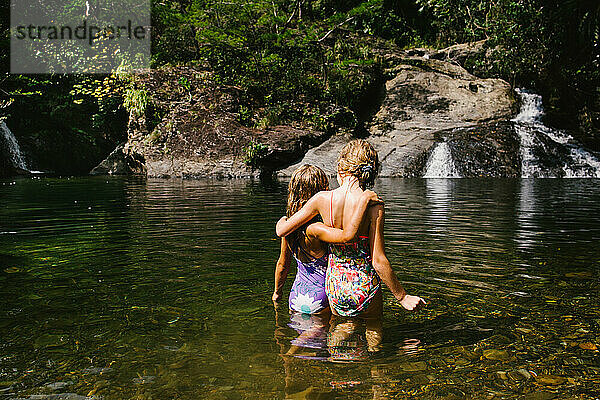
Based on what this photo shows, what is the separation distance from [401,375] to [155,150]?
2167 centimetres

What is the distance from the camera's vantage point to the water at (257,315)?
2910 mm

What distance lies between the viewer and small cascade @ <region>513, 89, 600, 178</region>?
20.1 m

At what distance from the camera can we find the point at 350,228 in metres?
3.46

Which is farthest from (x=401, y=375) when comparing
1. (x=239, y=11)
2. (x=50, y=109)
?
(x=50, y=109)

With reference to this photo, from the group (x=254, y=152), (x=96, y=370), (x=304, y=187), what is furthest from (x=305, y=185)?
(x=254, y=152)

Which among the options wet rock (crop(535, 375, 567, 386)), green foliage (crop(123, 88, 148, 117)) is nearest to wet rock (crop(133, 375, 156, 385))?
wet rock (crop(535, 375, 567, 386))

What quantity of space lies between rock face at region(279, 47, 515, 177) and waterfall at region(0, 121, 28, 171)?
1399cm

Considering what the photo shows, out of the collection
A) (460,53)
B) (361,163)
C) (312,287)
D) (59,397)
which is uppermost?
(460,53)

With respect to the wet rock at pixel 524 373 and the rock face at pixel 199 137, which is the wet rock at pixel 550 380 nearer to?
the wet rock at pixel 524 373

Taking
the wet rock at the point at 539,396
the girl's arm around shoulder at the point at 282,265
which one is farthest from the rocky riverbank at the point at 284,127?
the wet rock at the point at 539,396

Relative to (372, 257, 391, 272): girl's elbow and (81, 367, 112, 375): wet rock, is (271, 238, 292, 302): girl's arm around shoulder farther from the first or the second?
(81, 367, 112, 375): wet rock

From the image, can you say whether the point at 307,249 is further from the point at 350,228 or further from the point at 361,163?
the point at 361,163

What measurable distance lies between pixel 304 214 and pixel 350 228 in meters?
0.38

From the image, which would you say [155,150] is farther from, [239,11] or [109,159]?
[239,11]
